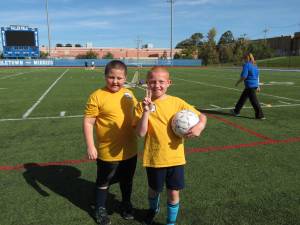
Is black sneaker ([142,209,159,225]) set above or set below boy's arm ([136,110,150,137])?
below

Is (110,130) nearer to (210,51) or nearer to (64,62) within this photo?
(64,62)

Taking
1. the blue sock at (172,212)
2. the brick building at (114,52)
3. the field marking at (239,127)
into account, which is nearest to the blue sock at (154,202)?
the blue sock at (172,212)

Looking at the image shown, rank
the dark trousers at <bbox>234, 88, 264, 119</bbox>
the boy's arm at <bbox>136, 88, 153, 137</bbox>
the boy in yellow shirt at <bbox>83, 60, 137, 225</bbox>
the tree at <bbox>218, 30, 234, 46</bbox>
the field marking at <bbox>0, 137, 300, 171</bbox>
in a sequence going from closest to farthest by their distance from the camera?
the boy's arm at <bbox>136, 88, 153, 137</bbox>, the boy in yellow shirt at <bbox>83, 60, 137, 225</bbox>, the field marking at <bbox>0, 137, 300, 171</bbox>, the dark trousers at <bbox>234, 88, 264, 119</bbox>, the tree at <bbox>218, 30, 234, 46</bbox>

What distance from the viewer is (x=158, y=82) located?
8.82 ft

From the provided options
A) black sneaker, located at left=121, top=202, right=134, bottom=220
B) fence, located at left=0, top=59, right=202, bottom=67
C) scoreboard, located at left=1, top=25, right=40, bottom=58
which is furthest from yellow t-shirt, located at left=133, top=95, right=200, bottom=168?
scoreboard, located at left=1, top=25, right=40, bottom=58

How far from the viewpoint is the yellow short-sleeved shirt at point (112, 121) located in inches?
117

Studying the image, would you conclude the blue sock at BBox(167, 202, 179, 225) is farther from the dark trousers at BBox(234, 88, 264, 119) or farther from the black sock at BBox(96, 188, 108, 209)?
the dark trousers at BBox(234, 88, 264, 119)

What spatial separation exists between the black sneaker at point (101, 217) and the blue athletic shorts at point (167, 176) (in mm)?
696

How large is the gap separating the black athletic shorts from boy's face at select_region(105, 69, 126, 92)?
750mm

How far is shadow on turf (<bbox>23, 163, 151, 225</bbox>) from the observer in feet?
11.7

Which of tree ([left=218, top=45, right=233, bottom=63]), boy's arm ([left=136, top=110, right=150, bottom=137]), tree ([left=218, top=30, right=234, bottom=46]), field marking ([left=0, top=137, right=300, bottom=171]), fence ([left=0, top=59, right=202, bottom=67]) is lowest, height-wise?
field marking ([left=0, top=137, right=300, bottom=171])

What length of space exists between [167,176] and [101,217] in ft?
2.91

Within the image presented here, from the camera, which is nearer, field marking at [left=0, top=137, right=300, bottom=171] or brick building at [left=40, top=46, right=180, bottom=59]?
field marking at [left=0, top=137, right=300, bottom=171]

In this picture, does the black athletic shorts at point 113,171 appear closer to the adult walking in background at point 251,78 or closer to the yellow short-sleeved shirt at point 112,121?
the yellow short-sleeved shirt at point 112,121
